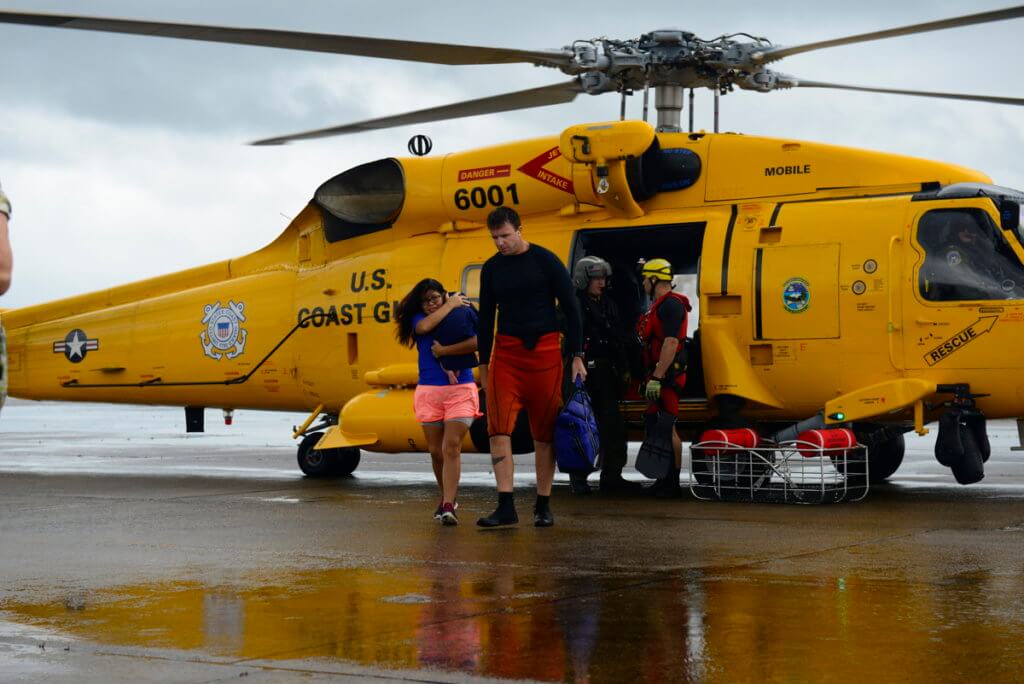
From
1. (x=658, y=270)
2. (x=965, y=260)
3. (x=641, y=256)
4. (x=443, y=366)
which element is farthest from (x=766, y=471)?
(x=443, y=366)

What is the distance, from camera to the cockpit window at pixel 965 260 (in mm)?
10742

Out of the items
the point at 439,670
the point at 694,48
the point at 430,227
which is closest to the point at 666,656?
the point at 439,670

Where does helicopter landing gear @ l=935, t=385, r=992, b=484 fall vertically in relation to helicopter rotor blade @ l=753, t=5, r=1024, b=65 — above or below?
below

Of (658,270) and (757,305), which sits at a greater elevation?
(658,270)

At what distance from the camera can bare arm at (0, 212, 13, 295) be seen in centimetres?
357

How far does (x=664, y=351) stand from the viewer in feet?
36.1

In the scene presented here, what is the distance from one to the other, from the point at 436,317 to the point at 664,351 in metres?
2.16

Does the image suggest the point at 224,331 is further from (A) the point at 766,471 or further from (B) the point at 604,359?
(A) the point at 766,471

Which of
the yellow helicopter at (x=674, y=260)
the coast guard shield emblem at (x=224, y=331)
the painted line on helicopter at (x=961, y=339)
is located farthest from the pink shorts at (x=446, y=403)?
the coast guard shield emblem at (x=224, y=331)

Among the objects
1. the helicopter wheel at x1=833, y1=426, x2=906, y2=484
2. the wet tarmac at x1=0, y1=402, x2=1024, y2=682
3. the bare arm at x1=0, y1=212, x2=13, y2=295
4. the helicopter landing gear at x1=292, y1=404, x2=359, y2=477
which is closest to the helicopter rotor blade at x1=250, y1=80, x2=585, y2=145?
the helicopter landing gear at x1=292, y1=404, x2=359, y2=477

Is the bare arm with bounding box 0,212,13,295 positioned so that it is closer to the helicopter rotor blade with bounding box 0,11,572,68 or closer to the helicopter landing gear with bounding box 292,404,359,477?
the helicopter rotor blade with bounding box 0,11,572,68

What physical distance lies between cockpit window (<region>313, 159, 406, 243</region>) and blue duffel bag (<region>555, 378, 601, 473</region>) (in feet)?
13.5

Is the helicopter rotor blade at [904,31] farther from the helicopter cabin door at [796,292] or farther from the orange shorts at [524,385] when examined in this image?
the orange shorts at [524,385]

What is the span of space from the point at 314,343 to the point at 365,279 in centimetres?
83
